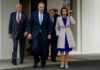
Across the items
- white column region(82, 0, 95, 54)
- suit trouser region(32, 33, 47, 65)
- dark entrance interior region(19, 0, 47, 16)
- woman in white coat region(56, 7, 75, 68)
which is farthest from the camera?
white column region(82, 0, 95, 54)

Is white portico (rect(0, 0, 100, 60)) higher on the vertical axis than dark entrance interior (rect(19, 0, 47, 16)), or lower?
lower

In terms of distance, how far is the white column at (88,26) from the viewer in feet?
39.6

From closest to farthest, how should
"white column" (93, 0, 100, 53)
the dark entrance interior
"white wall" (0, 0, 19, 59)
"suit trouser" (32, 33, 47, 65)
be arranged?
"suit trouser" (32, 33, 47, 65) → "white wall" (0, 0, 19, 59) → the dark entrance interior → "white column" (93, 0, 100, 53)

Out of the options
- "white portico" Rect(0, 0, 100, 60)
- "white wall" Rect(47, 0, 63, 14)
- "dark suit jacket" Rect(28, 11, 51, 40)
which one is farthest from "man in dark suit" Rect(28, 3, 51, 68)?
"white portico" Rect(0, 0, 100, 60)

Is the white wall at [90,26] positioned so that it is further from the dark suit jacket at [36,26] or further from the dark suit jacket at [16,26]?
the dark suit jacket at [36,26]

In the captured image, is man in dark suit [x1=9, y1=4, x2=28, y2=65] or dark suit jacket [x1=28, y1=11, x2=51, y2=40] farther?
man in dark suit [x1=9, y1=4, x2=28, y2=65]

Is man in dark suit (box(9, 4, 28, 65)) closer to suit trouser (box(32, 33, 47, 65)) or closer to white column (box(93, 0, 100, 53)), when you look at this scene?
suit trouser (box(32, 33, 47, 65))

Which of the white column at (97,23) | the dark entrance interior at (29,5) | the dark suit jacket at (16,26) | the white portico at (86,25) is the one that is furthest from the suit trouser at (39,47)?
the white column at (97,23)

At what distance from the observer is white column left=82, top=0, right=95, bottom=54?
1207cm

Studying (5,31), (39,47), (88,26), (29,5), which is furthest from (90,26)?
(39,47)

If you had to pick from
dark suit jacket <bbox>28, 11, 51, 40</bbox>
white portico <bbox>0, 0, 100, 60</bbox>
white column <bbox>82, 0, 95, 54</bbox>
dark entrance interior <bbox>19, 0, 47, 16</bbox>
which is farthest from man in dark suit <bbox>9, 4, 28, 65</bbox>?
white column <bbox>82, 0, 95, 54</bbox>

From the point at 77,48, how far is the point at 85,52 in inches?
16.2

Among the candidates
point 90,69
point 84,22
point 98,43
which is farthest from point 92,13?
point 90,69

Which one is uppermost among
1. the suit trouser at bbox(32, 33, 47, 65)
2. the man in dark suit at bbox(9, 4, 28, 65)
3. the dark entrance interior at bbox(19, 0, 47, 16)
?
the dark entrance interior at bbox(19, 0, 47, 16)
